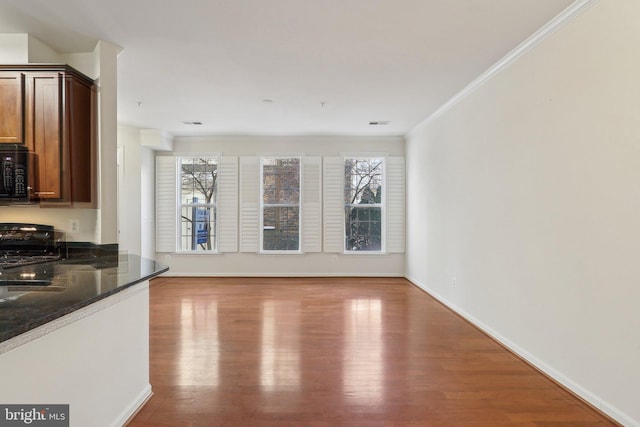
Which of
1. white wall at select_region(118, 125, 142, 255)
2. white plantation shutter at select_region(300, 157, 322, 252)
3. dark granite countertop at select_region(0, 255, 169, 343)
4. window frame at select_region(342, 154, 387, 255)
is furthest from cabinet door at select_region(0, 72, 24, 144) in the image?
window frame at select_region(342, 154, 387, 255)

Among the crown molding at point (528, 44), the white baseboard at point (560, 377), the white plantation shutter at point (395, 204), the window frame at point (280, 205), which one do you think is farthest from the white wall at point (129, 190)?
the white baseboard at point (560, 377)

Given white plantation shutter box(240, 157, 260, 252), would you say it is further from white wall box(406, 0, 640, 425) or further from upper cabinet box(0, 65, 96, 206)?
white wall box(406, 0, 640, 425)

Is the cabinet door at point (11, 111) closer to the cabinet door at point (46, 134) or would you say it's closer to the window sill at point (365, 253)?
the cabinet door at point (46, 134)

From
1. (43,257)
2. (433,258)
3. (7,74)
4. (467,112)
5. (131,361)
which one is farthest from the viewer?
(433,258)

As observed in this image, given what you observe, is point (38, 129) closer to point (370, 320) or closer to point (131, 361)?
point (131, 361)

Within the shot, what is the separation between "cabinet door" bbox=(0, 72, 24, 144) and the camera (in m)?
3.00

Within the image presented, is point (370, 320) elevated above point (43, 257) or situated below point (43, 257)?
below

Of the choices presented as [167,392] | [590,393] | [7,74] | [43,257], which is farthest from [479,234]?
[7,74]

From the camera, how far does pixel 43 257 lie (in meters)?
3.25

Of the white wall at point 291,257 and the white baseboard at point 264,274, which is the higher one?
the white wall at point 291,257

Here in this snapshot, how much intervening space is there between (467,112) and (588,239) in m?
2.27

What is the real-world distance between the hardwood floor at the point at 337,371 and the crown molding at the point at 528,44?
2722 millimetres

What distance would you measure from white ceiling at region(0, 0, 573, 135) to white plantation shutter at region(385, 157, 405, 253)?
6.54 ft

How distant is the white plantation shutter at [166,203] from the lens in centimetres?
680
